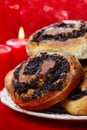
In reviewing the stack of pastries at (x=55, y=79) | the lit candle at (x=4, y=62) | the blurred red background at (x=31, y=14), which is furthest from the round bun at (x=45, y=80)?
the blurred red background at (x=31, y=14)

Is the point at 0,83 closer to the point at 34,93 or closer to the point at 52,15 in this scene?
the point at 34,93

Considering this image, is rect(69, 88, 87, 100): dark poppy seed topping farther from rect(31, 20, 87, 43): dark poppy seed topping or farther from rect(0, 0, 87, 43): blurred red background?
rect(0, 0, 87, 43): blurred red background

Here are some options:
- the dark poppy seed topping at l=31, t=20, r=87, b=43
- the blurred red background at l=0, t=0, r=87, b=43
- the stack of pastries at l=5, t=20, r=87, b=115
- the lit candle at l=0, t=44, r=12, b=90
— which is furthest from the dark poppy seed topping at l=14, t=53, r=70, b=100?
the blurred red background at l=0, t=0, r=87, b=43

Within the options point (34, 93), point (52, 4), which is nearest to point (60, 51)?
point (34, 93)

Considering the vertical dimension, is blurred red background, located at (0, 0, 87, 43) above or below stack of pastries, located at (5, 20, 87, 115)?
above

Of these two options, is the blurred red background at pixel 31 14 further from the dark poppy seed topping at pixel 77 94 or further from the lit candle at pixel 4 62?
the dark poppy seed topping at pixel 77 94

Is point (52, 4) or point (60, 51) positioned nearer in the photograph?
point (60, 51)

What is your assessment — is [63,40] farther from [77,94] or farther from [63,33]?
[77,94]
